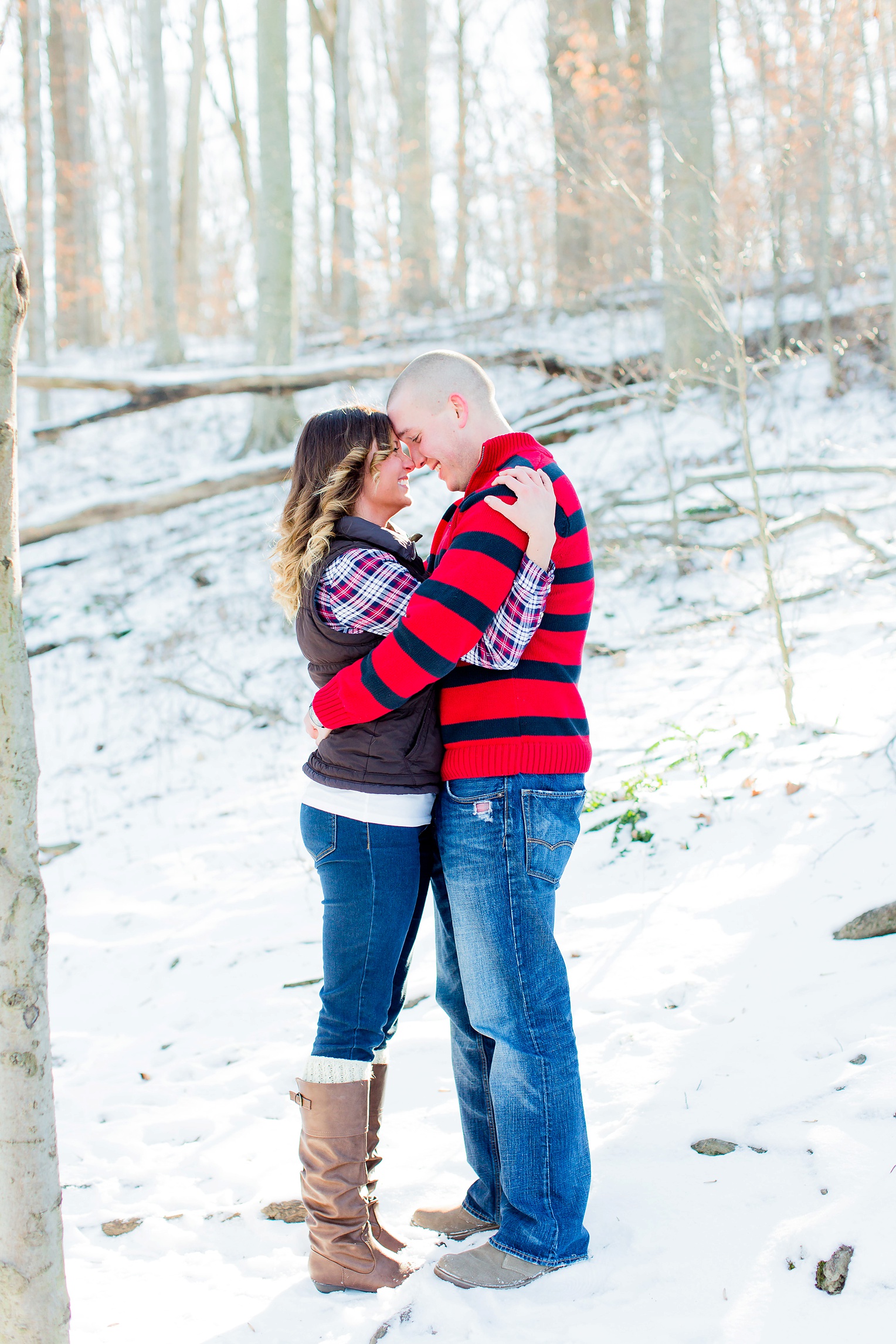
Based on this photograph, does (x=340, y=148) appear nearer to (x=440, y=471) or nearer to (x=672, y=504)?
(x=672, y=504)

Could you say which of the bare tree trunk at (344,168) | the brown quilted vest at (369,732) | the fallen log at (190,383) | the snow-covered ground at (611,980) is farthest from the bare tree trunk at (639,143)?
the brown quilted vest at (369,732)

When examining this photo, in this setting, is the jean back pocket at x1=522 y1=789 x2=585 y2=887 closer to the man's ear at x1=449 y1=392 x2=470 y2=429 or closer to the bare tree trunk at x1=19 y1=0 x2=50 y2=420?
the man's ear at x1=449 y1=392 x2=470 y2=429

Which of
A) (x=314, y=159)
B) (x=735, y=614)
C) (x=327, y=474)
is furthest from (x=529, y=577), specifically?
(x=314, y=159)

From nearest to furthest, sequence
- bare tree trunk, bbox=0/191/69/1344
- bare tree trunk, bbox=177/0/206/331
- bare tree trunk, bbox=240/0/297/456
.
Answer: bare tree trunk, bbox=0/191/69/1344
bare tree trunk, bbox=240/0/297/456
bare tree trunk, bbox=177/0/206/331

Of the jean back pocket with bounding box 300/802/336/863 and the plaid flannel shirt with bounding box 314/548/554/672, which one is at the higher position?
the plaid flannel shirt with bounding box 314/548/554/672

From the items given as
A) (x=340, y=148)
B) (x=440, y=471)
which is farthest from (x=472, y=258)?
(x=440, y=471)

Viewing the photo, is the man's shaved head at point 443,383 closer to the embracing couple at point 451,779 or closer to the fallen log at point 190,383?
the embracing couple at point 451,779

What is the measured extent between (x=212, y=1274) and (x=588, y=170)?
12323 mm

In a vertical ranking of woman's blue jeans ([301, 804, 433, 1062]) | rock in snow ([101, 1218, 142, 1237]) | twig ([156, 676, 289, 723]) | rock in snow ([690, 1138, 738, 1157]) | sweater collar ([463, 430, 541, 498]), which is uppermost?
sweater collar ([463, 430, 541, 498])

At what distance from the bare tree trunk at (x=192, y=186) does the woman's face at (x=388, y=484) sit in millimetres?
22875

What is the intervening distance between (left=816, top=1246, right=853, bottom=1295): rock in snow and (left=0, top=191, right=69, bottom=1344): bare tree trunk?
4.71 ft

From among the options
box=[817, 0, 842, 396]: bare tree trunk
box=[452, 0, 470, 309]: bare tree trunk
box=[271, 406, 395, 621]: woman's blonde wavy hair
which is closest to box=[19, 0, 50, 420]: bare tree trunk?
box=[452, 0, 470, 309]: bare tree trunk

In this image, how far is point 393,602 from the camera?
214cm

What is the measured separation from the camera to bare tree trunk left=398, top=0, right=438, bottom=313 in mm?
15086
